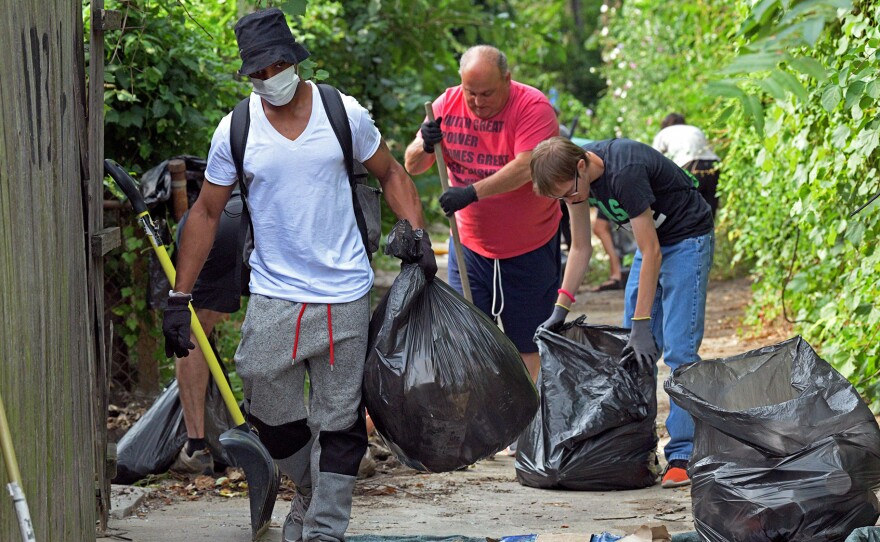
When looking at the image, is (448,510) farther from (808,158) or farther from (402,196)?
(808,158)

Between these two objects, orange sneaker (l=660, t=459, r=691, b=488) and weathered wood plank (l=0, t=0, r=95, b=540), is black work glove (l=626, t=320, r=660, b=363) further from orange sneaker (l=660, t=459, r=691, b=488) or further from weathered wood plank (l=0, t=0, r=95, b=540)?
weathered wood plank (l=0, t=0, r=95, b=540)

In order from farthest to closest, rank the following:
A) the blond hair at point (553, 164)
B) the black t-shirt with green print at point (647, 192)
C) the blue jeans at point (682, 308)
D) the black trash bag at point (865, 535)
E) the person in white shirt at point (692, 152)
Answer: the person in white shirt at point (692, 152) < the blue jeans at point (682, 308) < the black t-shirt with green print at point (647, 192) < the blond hair at point (553, 164) < the black trash bag at point (865, 535)

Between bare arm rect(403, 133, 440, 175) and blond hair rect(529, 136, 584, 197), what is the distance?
1.07 meters

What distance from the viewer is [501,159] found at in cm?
502

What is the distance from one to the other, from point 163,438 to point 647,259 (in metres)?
2.15

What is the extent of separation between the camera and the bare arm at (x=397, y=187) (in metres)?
3.69

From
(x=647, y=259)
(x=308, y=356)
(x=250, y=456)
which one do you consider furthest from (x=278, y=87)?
(x=647, y=259)

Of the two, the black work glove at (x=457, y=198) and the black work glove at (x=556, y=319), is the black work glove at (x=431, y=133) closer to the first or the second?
the black work glove at (x=457, y=198)

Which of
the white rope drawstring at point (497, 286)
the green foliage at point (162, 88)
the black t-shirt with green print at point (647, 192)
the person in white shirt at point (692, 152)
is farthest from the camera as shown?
the person in white shirt at point (692, 152)

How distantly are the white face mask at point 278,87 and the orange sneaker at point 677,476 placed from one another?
2.17 metres

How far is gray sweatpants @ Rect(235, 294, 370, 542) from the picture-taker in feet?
11.5

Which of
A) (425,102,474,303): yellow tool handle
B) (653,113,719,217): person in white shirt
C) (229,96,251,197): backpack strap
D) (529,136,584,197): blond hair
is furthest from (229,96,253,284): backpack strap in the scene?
(653,113,719,217): person in white shirt

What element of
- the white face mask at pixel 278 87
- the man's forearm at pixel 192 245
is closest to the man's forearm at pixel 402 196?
the white face mask at pixel 278 87

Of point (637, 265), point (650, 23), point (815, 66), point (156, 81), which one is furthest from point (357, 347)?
point (650, 23)
